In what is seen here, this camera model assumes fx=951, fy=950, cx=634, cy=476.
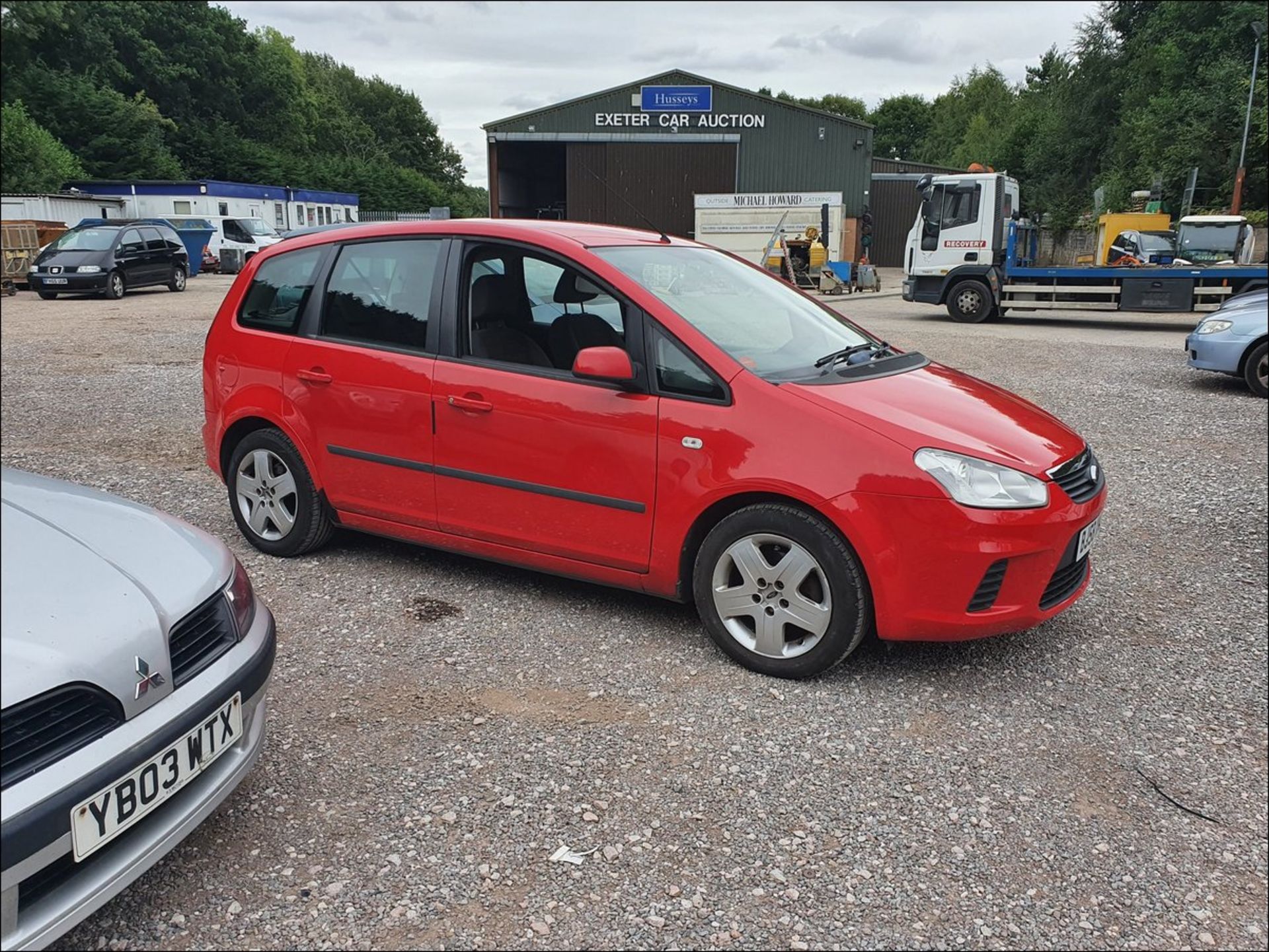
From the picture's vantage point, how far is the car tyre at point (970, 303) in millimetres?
18000

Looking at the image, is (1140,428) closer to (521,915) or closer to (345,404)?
(345,404)

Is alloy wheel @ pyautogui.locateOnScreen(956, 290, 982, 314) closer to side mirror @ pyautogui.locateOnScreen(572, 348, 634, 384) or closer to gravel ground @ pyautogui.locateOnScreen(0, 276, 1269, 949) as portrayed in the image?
gravel ground @ pyautogui.locateOnScreen(0, 276, 1269, 949)

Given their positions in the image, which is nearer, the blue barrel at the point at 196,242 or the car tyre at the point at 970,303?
the car tyre at the point at 970,303

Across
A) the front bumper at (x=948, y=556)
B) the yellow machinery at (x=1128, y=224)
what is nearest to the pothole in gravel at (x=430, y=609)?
the front bumper at (x=948, y=556)

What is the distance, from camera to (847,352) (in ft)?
13.4

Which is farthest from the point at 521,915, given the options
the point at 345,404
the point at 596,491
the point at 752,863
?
the point at 345,404

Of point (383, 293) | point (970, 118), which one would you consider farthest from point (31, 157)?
point (970, 118)

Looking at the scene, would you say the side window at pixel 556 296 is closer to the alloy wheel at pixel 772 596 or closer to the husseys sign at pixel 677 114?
the alloy wheel at pixel 772 596

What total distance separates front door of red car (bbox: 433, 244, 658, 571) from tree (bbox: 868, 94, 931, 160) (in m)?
90.6

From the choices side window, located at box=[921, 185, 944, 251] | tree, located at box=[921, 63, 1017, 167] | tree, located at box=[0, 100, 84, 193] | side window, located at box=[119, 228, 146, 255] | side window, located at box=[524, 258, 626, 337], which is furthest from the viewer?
tree, located at box=[921, 63, 1017, 167]

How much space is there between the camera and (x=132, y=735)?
6.66 ft

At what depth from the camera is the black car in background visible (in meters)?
19.7

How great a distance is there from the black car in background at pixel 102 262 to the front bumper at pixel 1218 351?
65.3ft

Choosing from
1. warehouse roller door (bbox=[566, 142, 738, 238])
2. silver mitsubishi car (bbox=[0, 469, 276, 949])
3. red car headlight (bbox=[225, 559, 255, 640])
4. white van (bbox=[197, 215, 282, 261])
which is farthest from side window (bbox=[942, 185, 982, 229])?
white van (bbox=[197, 215, 282, 261])
